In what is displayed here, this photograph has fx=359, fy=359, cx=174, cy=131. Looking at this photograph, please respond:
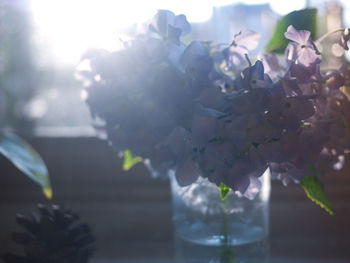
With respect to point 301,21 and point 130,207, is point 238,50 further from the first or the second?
point 130,207

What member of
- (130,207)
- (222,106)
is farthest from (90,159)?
(222,106)

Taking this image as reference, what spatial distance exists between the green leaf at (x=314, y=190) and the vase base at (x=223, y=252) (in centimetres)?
12

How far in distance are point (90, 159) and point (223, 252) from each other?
43 cm

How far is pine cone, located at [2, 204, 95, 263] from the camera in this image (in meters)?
0.41

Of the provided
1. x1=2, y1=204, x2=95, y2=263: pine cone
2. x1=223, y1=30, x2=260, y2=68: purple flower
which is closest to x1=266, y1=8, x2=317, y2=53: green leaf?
x1=223, y1=30, x2=260, y2=68: purple flower

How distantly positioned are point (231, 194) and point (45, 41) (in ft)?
2.10

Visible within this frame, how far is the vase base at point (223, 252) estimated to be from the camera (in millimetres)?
440

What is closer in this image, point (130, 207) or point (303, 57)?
point (303, 57)

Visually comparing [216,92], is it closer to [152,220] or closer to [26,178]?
[152,220]

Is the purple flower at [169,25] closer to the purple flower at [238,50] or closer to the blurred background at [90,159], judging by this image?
the purple flower at [238,50]

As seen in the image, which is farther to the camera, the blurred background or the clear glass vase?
the blurred background

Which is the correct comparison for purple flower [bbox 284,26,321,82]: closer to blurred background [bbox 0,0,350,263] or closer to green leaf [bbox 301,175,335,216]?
green leaf [bbox 301,175,335,216]

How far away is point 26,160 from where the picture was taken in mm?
513

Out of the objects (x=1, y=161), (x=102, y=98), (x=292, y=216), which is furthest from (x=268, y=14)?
(x=1, y=161)
